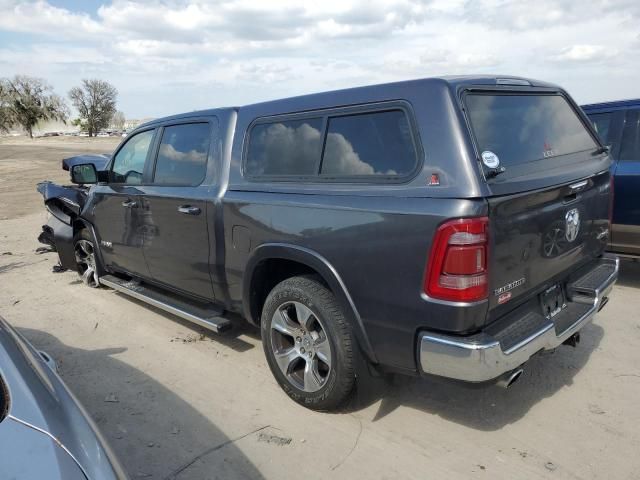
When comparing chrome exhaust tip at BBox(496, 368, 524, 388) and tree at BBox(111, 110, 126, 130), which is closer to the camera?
chrome exhaust tip at BBox(496, 368, 524, 388)

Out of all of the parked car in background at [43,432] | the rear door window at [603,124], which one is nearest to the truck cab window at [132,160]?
the parked car in background at [43,432]

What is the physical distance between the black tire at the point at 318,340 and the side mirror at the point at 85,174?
9.27 ft

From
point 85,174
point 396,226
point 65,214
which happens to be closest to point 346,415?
point 396,226

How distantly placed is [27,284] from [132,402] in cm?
367

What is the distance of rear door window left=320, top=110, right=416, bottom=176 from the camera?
2.76 m

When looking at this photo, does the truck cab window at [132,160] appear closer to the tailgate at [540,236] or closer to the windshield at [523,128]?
the windshield at [523,128]

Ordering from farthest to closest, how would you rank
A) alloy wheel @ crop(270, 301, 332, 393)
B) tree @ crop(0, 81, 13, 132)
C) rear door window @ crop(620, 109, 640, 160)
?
tree @ crop(0, 81, 13, 132), rear door window @ crop(620, 109, 640, 160), alloy wheel @ crop(270, 301, 332, 393)

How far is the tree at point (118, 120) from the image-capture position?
91275 mm

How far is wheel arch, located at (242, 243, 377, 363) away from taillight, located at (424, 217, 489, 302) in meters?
0.58

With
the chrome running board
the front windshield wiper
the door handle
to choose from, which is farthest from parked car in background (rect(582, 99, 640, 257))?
the door handle

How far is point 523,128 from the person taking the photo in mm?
3059

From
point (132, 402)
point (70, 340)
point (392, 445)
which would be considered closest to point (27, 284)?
point (70, 340)

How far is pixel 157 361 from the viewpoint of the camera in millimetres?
4172

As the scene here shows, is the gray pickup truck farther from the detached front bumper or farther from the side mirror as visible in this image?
the side mirror
